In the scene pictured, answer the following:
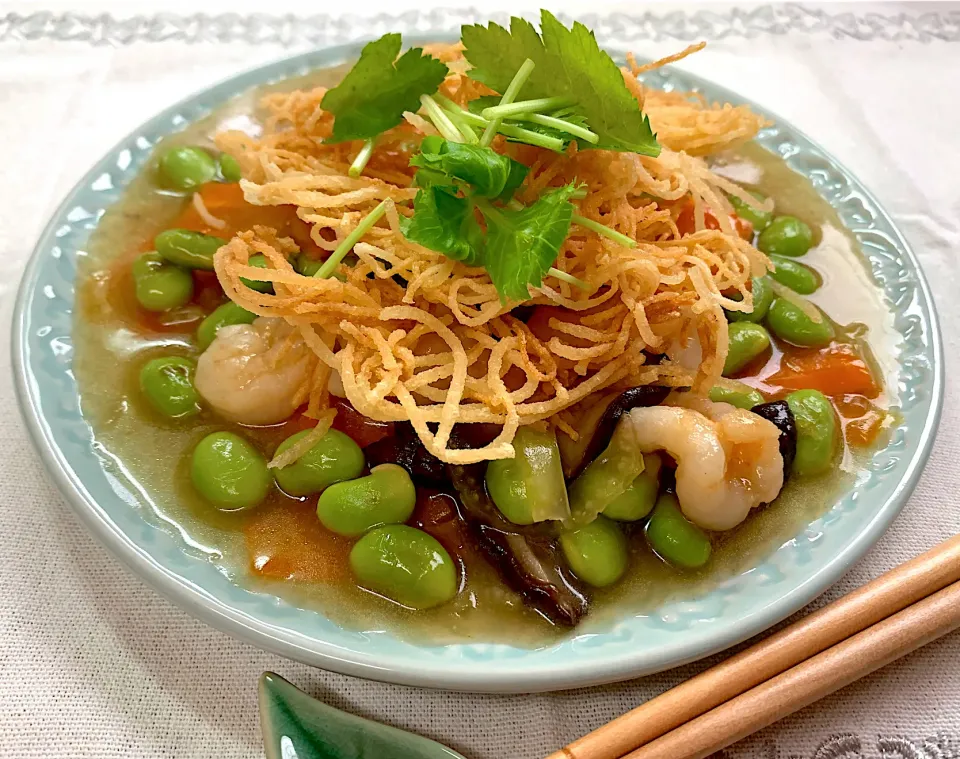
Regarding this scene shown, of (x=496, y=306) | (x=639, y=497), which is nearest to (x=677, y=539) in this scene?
(x=639, y=497)

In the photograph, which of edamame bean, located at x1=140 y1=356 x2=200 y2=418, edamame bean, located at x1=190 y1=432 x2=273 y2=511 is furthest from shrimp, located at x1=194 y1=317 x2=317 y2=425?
edamame bean, located at x1=190 y1=432 x2=273 y2=511

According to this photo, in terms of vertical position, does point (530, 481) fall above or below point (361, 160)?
below

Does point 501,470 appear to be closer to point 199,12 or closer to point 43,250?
point 43,250

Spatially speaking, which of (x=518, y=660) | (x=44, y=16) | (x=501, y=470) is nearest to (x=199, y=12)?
(x=44, y=16)

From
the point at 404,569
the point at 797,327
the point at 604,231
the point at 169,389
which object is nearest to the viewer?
the point at 404,569

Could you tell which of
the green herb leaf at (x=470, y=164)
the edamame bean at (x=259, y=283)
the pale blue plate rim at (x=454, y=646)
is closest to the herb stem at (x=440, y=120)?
the green herb leaf at (x=470, y=164)

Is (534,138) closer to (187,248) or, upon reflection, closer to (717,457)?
(717,457)

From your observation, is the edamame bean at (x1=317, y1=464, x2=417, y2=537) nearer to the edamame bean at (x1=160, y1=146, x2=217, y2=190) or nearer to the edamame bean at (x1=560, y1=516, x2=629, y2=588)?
the edamame bean at (x1=560, y1=516, x2=629, y2=588)
